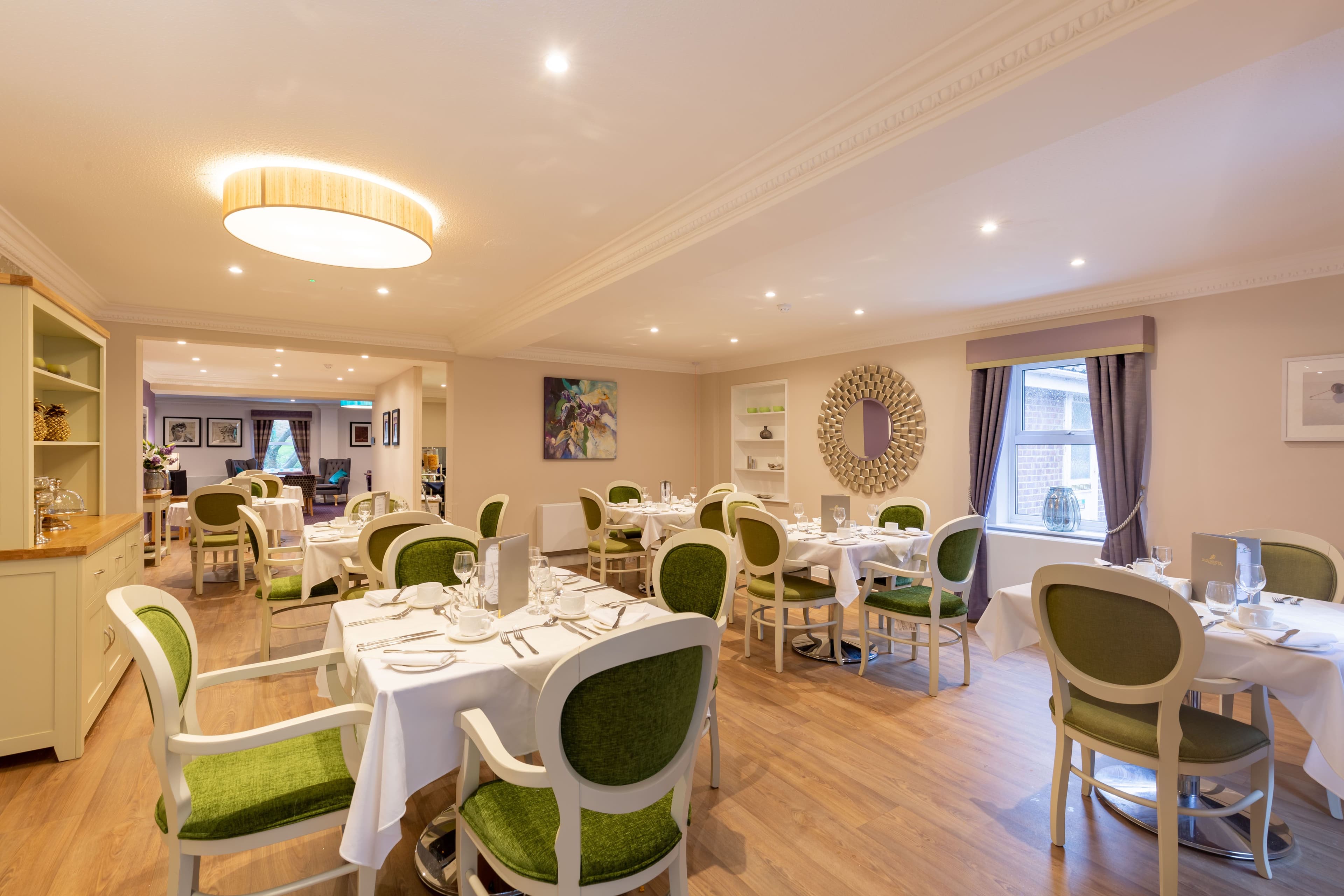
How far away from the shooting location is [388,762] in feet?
5.09

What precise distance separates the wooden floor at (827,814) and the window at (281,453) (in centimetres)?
1369

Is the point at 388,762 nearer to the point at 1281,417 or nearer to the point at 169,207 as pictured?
the point at 169,207

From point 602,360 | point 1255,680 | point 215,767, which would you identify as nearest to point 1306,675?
point 1255,680

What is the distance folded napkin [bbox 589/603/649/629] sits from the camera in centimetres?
220

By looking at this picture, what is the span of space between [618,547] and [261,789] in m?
4.49

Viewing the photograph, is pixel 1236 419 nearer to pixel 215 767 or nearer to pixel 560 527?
pixel 215 767

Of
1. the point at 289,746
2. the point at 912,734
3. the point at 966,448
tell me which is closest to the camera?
the point at 289,746

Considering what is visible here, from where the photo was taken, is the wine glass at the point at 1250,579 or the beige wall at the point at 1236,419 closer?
the wine glass at the point at 1250,579

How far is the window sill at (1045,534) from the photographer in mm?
4828

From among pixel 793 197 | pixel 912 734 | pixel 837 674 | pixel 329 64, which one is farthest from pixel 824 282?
pixel 329 64

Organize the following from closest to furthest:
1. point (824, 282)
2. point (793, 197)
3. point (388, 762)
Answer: point (388, 762) < point (793, 197) < point (824, 282)

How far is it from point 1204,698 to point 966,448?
8.06 ft

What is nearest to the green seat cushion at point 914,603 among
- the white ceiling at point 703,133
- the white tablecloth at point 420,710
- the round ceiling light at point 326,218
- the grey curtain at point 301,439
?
the white ceiling at point 703,133

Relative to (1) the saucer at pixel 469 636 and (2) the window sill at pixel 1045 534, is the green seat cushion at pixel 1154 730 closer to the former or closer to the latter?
(1) the saucer at pixel 469 636
